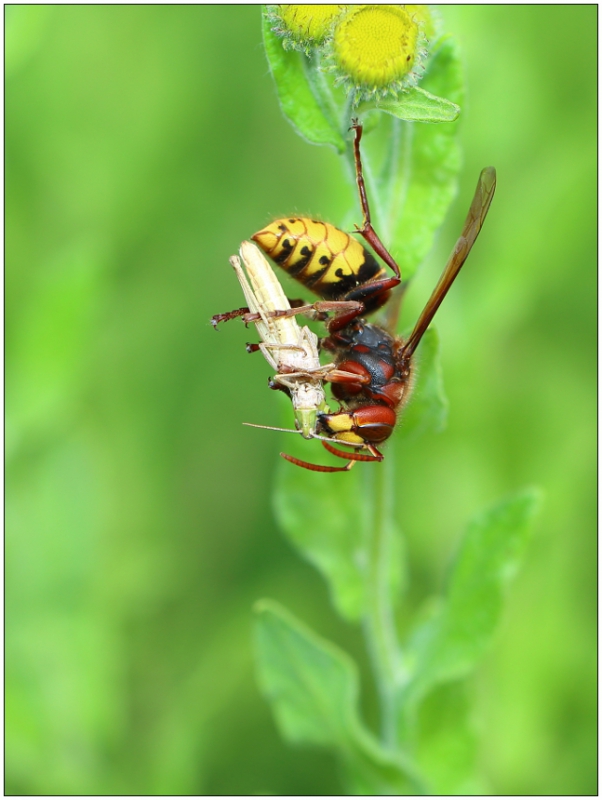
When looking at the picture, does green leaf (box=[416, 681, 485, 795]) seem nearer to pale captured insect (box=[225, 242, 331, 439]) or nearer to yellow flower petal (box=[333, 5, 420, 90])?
pale captured insect (box=[225, 242, 331, 439])

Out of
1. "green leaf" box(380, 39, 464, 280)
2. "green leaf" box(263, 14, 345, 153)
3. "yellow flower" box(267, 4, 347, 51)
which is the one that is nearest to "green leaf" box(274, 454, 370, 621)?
"green leaf" box(380, 39, 464, 280)

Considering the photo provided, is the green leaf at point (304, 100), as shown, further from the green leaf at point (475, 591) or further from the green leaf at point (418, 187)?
the green leaf at point (475, 591)

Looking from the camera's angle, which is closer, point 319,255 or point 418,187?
point 319,255

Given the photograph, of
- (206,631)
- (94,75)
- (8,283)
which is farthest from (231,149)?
(206,631)

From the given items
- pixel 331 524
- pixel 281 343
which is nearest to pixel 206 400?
pixel 331 524

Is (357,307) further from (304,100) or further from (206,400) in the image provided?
(206,400)

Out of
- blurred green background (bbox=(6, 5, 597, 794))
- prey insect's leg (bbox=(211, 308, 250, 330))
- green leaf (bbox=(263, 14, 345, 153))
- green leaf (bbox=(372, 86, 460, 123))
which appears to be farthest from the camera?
blurred green background (bbox=(6, 5, 597, 794))

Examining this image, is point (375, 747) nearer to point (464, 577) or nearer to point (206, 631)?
point (464, 577)
